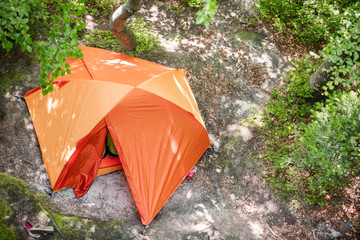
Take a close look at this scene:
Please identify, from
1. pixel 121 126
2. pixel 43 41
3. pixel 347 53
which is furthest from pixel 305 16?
pixel 43 41

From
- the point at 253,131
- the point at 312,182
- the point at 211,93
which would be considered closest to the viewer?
the point at 312,182

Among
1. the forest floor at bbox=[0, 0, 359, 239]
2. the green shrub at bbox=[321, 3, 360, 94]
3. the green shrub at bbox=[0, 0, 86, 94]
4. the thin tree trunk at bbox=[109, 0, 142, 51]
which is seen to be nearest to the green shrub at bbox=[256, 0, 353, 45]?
the forest floor at bbox=[0, 0, 359, 239]

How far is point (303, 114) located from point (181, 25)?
4074 millimetres

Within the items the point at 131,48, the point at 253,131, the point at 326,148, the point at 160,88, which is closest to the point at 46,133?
the point at 160,88

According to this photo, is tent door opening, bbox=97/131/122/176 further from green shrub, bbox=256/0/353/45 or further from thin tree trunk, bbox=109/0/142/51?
green shrub, bbox=256/0/353/45

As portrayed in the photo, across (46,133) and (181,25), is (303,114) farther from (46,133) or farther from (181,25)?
(46,133)

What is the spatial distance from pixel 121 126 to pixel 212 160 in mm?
2230

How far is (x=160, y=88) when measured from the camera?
4891 millimetres

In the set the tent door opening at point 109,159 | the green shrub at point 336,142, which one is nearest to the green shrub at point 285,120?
the green shrub at point 336,142

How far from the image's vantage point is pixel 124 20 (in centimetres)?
548

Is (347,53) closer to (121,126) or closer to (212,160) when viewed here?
(212,160)

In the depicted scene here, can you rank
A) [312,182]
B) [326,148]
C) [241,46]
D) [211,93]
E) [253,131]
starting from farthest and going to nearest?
[241,46], [211,93], [253,131], [312,182], [326,148]

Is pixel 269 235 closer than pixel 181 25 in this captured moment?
Yes

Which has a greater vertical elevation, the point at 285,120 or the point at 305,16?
the point at 305,16
